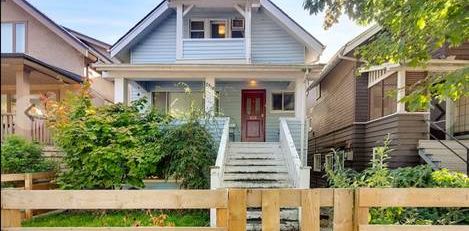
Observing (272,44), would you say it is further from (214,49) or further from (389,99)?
(389,99)

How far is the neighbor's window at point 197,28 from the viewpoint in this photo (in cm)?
1240

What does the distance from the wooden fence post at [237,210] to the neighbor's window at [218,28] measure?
10.4 meters

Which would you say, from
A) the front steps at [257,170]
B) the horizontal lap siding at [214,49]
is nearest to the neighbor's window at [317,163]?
the horizontal lap siding at [214,49]

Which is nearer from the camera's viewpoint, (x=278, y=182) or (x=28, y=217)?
(x=28, y=217)

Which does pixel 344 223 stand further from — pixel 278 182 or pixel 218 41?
pixel 218 41

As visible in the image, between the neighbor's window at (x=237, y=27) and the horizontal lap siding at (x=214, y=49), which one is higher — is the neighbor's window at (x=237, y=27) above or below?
above

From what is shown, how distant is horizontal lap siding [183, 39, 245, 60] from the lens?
11.8 metres

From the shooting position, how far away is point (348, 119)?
12.1 m

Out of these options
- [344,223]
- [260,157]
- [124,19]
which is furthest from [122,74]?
[344,223]

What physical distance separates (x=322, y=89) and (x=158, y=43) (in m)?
7.59

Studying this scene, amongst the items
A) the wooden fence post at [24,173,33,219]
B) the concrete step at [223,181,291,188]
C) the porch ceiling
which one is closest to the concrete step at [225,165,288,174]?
the concrete step at [223,181,291,188]

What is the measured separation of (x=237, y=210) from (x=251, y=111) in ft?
33.3

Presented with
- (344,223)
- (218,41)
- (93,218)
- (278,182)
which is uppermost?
(218,41)

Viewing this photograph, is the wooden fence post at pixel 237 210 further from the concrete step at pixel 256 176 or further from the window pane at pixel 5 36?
the concrete step at pixel 256 176
